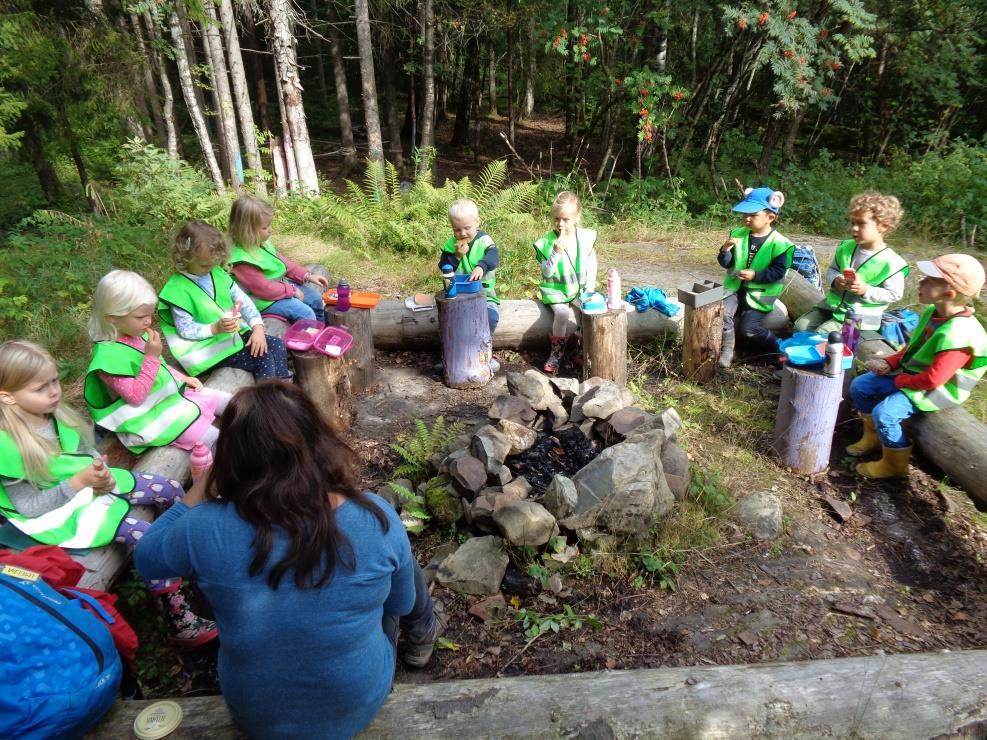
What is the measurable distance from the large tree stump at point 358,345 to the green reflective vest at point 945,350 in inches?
151

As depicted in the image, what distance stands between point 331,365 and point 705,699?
3268 mm

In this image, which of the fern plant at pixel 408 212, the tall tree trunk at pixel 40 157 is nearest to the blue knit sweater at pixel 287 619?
the fern plant at pixel 408 212

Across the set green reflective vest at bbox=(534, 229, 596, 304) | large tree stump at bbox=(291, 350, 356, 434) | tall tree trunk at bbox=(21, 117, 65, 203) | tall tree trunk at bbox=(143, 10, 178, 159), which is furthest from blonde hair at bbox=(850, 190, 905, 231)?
tall tree trunk at bbox=(21, 117, 65, 203)

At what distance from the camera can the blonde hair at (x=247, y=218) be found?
4.69 metres

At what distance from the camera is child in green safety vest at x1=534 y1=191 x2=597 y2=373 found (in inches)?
209

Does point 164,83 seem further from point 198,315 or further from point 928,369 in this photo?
point 928,369

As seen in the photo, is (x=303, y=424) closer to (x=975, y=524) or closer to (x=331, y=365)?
(x=331, y=365)


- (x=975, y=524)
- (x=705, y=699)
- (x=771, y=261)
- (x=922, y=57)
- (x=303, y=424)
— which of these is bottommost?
(x=975, y=524)

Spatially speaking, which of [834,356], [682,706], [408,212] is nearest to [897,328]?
[834,356]

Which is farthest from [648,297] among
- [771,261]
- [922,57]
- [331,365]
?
[922,57]

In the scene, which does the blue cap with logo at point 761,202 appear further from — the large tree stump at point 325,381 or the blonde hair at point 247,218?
the blonde hair at point 247,218

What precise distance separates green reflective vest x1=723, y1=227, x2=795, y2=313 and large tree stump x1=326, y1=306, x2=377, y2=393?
3.03m

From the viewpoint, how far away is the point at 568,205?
521 centimetres

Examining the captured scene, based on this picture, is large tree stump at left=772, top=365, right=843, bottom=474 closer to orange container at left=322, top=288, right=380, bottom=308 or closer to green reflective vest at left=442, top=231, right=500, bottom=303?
green reflective vest at left=442, top=231, right=500, bottom=303
